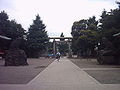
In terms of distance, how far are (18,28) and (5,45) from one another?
21.0 feet

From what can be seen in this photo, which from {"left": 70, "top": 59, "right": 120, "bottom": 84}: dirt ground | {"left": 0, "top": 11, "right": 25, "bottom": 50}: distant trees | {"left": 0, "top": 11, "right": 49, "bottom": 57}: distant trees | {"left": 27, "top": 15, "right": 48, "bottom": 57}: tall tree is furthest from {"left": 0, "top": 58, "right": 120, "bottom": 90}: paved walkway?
{"left": 27, "top": 15, "right": 48, "bottom": 57}: tall tree

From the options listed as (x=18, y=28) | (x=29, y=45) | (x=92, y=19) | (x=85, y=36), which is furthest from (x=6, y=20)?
(x=92, y=19)

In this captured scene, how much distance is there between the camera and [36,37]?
72750 mm

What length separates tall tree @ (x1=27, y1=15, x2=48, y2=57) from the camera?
2835 inches

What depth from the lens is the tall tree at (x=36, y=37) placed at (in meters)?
72.0

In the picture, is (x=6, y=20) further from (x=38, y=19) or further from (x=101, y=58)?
(x=101, y=58)

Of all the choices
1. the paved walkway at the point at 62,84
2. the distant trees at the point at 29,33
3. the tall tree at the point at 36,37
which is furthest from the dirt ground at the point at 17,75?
the tall tree at the point at 36,37

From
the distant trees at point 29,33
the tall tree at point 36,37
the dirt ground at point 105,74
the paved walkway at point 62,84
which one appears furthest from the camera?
the tall tree at point 36,37

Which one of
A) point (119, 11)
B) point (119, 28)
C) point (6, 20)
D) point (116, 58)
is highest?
point (6, 20)

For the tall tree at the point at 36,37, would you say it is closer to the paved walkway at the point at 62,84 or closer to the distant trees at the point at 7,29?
the distant trees at the point at 7,29

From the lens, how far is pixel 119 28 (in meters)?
33.6

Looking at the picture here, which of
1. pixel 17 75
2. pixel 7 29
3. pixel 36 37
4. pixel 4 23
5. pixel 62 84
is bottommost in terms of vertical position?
pixel 62 84

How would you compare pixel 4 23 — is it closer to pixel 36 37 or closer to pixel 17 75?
pixel 36 37

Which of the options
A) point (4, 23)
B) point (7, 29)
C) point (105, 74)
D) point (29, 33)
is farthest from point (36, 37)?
point (105, 74)
